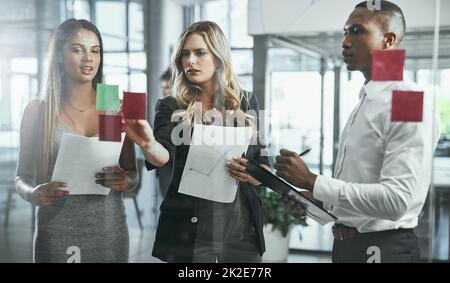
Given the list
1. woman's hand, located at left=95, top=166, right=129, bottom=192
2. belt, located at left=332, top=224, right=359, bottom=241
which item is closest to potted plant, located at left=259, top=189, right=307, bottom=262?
belt, located at left=332, top=224, right=359, bottom=241

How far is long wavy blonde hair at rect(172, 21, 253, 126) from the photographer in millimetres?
1859

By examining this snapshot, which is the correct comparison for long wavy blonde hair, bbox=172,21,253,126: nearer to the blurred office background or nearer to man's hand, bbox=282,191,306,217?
the blurred office background

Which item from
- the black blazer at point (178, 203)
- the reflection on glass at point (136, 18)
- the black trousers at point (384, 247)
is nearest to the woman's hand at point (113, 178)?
the black blazer at point (178, 203)

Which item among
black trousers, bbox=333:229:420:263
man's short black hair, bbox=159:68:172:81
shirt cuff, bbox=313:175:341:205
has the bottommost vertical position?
black trousers, bbox=333:229:420:263

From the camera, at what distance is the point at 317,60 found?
72.9 inches

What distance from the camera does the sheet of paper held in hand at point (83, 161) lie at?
1926mm

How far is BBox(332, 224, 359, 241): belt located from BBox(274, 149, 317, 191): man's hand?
0.18 metres

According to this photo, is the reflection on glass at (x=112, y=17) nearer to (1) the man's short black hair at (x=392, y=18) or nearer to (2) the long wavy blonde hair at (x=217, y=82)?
(2) the long wavy blonde hair at (x=217, y=82)

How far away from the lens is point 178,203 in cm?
189

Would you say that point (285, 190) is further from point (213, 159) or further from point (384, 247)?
point (384, 247)

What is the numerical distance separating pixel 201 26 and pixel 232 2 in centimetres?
16

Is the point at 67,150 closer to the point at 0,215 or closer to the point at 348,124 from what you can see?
the point at 0,215

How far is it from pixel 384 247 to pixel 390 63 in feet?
2.16
